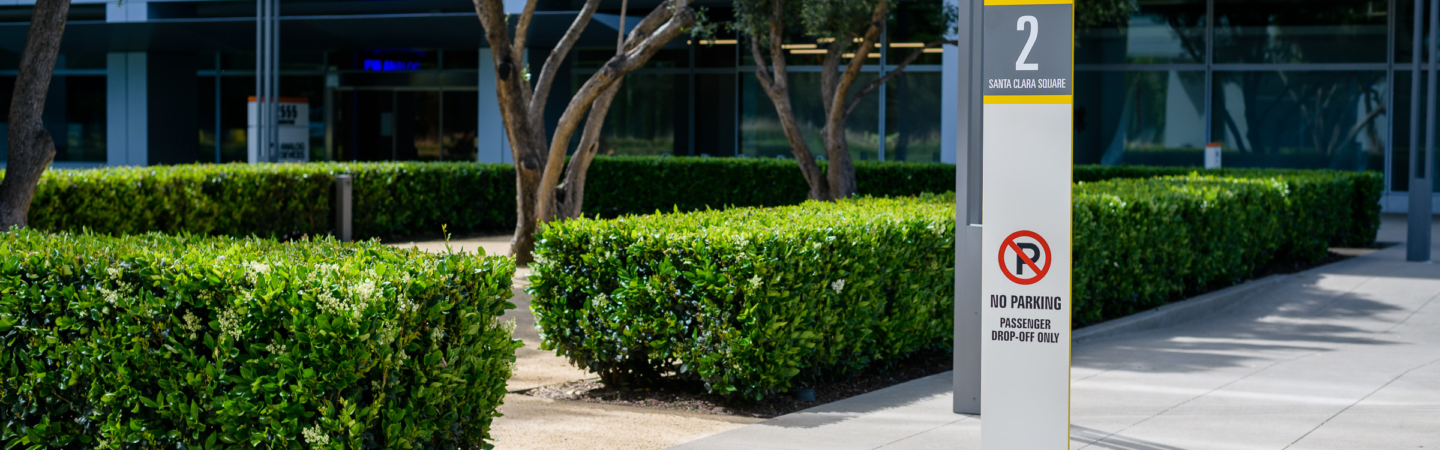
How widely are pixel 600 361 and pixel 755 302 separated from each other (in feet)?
3.55

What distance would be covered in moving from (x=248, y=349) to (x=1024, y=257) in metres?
2.57

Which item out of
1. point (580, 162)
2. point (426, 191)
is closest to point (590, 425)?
point (580, 162)

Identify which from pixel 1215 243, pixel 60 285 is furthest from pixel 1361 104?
pixel 60 285

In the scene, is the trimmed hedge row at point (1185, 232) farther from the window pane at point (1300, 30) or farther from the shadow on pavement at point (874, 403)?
the window pane at point (1300, 30)

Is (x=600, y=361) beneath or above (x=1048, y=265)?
beneath

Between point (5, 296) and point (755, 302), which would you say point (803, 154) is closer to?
point (755, 302)

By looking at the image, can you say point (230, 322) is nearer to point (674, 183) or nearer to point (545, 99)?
point (545, 99)

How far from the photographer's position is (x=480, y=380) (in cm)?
458

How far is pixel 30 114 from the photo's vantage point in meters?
7.89

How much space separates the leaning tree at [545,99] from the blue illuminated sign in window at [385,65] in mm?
14897

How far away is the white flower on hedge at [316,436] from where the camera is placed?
4148 millimetres

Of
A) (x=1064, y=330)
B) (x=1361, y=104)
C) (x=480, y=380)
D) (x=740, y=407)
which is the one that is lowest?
(x=740, y=407)

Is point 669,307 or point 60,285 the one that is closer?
point 60,285

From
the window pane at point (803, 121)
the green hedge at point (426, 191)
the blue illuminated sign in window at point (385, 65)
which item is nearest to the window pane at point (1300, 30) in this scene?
the green hedge at point (426, 191)
